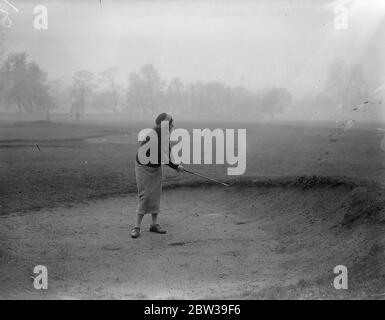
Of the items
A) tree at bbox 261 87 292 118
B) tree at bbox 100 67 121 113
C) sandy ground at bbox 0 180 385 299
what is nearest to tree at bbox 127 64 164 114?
tree at bbox 100 67 121 113

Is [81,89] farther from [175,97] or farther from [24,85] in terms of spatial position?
[175,97]

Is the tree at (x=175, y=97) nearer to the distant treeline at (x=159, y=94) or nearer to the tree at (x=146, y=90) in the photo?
the distant treeline at (x=159, y=94)

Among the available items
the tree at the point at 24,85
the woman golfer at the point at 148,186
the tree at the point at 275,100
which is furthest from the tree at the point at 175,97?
the woman golfer at the point at 148,186

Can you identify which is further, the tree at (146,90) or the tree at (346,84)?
the tree at (146,90)

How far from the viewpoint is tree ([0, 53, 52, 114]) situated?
20.4 metres

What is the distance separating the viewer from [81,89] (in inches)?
1013

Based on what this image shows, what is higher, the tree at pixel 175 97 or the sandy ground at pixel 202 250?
the tree at pixel 175 97

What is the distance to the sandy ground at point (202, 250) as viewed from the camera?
241 inches

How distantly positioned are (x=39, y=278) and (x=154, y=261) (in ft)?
6.54

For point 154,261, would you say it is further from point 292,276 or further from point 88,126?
point 88,126

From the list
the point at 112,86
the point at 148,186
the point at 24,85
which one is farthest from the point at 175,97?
the point at 148,186

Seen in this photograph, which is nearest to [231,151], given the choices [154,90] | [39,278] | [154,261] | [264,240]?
[154,90]

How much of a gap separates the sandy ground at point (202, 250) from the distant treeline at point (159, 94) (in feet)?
24.6

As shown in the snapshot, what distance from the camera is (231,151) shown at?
22641 mm
